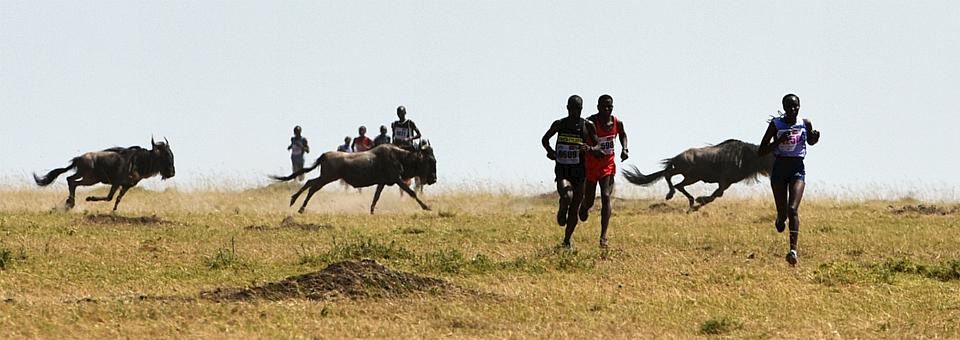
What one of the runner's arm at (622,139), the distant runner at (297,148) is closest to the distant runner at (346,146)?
the distant runner at (297,148)

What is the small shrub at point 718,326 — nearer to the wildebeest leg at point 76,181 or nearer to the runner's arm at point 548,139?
the runner's arm at point 548,139

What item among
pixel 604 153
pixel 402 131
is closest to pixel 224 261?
pixel 604 153

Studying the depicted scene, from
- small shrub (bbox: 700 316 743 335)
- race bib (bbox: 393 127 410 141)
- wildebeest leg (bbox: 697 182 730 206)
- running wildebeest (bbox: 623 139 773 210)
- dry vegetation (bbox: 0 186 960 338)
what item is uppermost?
race bib (bbox: 393 127 410 141)

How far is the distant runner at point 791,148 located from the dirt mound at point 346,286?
158 inches

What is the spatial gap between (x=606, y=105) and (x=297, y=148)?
19583 millimetres

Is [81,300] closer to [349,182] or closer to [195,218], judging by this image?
[195,218]

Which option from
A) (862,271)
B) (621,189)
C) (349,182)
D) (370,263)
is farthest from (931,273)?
(621,189)

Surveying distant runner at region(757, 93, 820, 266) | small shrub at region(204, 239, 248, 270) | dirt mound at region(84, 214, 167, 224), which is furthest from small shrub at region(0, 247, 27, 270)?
distant runner at region(757, 93, 820, 266)

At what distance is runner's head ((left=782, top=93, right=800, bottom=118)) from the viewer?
14.3 metres

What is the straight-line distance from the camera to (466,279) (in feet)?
42.6

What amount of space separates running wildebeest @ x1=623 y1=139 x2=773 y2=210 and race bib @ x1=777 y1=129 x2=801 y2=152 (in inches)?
494

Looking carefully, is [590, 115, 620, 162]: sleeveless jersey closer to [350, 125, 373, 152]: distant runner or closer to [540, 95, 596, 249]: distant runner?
[540, 95, 596, 249]: distant runner

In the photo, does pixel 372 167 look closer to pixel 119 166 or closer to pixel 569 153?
pixel 119 166

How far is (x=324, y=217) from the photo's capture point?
2173 cm
